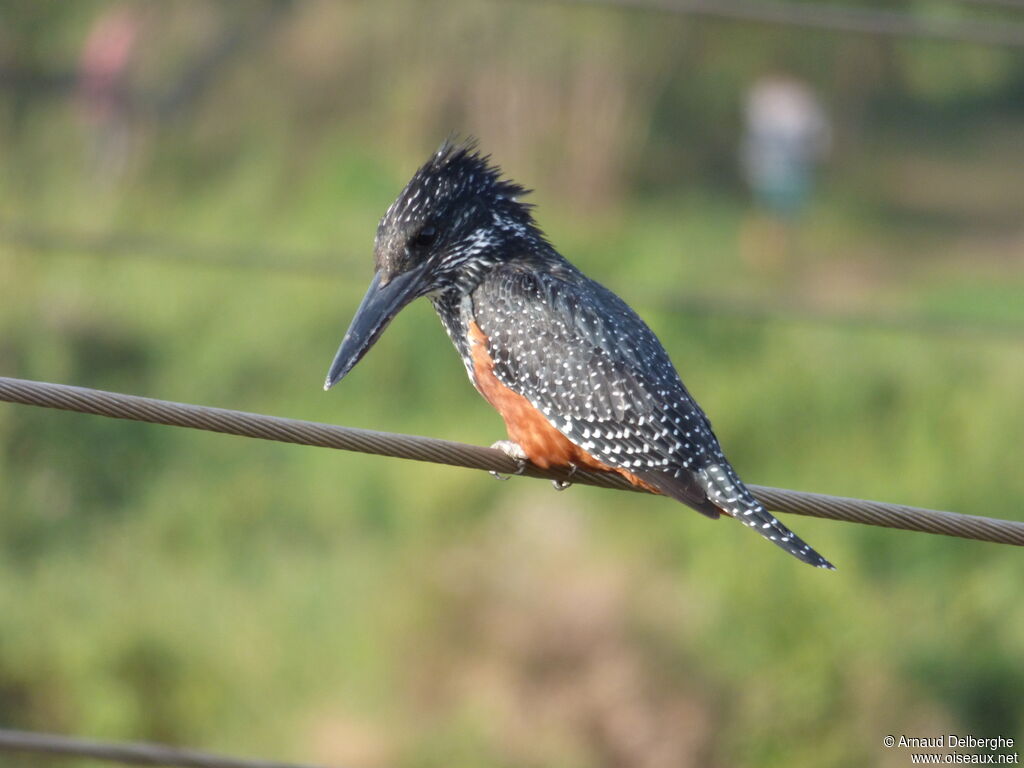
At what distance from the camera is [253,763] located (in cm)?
372

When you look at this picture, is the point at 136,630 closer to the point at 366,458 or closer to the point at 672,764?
the point at 366,458

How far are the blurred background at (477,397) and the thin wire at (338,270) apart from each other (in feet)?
0.16

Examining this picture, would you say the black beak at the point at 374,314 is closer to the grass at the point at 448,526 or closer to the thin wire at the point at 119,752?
the thin wire at the point at 119,752

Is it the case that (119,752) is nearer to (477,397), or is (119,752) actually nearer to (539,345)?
(539,345)

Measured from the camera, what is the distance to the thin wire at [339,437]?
9.70 feet

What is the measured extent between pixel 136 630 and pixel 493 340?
281 inches

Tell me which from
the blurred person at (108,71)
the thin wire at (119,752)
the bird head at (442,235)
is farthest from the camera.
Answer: the blurred person at (108,71)

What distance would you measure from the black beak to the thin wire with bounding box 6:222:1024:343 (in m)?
5.75

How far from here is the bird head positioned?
13.7 ft

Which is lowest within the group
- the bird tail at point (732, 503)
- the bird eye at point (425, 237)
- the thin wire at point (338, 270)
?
the thin wire at point (338, 270)

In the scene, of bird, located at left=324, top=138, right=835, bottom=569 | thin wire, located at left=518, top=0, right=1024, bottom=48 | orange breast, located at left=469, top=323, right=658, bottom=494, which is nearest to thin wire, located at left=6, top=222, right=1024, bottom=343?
thin wire, located at left=518, top=0, right=1024, bottom=48

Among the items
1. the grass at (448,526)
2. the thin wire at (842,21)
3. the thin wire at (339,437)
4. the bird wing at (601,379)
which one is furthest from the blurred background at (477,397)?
the thin wire at (339,437)

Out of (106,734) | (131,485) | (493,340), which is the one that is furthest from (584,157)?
(493,340)

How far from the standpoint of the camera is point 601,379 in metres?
4.05
